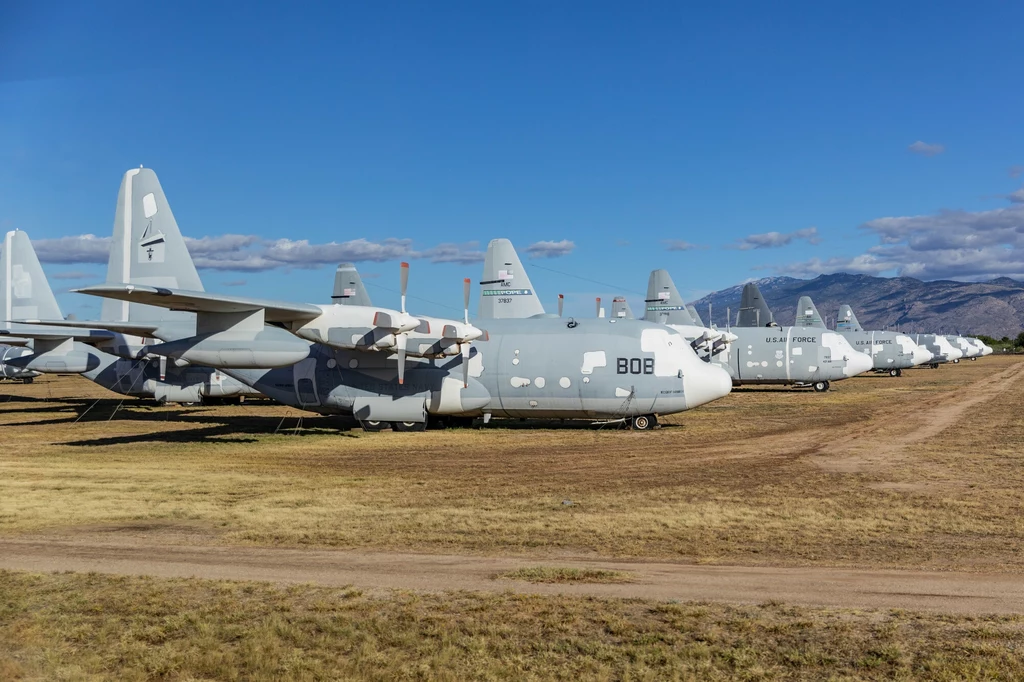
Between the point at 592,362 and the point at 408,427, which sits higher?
the point at 592,362

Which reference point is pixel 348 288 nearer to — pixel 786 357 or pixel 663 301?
pixel 663 301

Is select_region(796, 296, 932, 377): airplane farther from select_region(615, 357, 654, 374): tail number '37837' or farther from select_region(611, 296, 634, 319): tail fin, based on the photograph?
select_region(615, 357, 654, 374): tail number '37837'

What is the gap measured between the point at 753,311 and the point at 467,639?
59017mm

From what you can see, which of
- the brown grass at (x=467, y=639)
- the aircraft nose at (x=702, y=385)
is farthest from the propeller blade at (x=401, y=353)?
the brown grass at (x=467, y=639)

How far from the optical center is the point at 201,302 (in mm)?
22703

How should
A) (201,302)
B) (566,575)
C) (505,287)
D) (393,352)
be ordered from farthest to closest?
(505,287), (393,352), (201,302), (566,575)

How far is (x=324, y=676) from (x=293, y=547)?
4.95 m

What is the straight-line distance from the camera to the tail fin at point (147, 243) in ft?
92.0

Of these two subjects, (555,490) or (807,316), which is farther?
(807,316)

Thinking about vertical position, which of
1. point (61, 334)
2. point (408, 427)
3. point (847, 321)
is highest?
point (847, 321)

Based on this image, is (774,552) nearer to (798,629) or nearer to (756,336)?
(798,629)

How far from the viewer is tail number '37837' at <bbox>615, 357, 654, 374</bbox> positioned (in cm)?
2692

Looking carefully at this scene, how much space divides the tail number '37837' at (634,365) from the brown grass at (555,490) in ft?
7.18

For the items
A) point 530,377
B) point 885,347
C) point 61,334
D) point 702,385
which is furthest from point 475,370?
point 885,347
